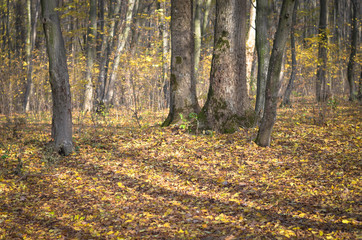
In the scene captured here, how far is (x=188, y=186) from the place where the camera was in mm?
5793

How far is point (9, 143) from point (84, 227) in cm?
515

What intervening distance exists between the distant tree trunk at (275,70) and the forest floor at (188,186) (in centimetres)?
46

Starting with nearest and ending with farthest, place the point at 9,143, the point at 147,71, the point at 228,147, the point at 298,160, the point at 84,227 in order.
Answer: the point at 84,227 < the point at 298,160 < the point at 228,147 < the point at 9,143 < the point at 147,71

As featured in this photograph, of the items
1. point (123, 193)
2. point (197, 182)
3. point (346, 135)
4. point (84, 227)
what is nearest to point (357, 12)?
point (346, 135)

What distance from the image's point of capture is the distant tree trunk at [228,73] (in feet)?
27.7

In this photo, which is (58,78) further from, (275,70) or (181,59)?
(275,70)

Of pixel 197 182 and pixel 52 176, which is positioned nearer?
pixel 197 182

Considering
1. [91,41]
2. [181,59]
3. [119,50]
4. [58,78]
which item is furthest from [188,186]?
[119,50]

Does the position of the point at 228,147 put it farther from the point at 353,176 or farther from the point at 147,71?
the point at 147,71

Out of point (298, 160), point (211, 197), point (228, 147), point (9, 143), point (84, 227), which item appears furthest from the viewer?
point (9, 143)

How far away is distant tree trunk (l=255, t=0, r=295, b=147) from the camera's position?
632 centimetres

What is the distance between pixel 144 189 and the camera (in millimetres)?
5789

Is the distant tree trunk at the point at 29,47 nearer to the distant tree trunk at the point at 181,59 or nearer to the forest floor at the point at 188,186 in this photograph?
the forest floor at the point at 188,186

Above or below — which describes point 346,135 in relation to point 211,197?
above
